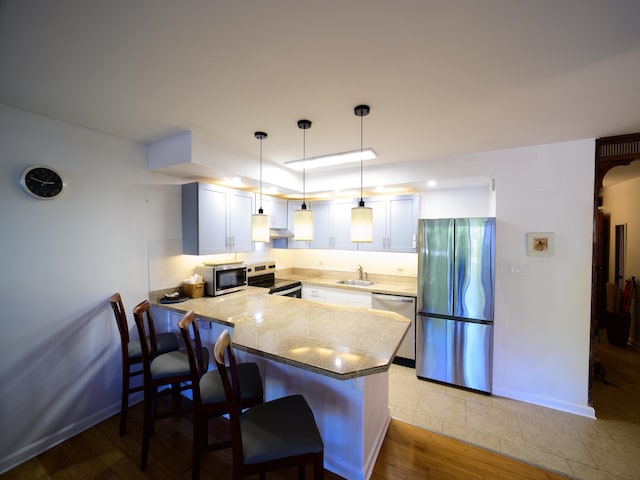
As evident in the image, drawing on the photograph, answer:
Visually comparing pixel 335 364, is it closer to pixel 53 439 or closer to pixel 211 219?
pixel 211 219

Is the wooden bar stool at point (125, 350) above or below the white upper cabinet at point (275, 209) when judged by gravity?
below

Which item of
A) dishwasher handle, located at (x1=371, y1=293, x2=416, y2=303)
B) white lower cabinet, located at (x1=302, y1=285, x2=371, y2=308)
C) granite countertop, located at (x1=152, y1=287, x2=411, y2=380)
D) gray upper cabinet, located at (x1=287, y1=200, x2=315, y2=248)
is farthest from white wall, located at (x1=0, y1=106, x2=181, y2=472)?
dishwasher handle, located at (x1=371, y1=293, x2=416, y2=303)

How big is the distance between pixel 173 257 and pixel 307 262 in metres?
2.35

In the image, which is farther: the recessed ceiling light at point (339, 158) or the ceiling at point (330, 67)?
the recessed ceiling light at point (339, 158)

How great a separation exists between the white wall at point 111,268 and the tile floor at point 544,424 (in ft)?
0.77

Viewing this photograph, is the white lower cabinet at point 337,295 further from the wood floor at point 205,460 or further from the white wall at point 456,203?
the wood floor at point 205,460

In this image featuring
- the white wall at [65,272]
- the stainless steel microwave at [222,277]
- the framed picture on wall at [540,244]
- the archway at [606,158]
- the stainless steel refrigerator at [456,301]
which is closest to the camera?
the white wall at [65,272]

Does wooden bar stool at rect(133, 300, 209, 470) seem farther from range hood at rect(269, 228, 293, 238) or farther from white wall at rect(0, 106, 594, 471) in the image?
range hood at rect(269, 228, 293, 238)

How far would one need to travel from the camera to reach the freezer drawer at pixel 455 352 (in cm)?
279

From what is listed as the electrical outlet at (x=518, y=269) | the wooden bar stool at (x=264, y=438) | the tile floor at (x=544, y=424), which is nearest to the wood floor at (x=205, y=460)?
the tile floor at (x=544, y=424)

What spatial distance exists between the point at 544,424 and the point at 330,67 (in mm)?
3408

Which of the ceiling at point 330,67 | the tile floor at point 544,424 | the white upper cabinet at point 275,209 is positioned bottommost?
the tile floor at point 544,424

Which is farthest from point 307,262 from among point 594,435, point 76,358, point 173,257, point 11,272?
point 594,435

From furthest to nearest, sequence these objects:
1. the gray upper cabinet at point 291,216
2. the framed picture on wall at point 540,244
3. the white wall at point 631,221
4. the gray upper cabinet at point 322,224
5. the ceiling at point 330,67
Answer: the gray upper cabinet at point 291,216
the gray upper cabinet at point 322,224
the white wall at point 631,221
the framed picture on wall at point 540,244
the ceiling at point 330,67
